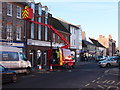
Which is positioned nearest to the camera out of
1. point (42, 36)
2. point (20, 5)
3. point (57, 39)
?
point (20, 5)

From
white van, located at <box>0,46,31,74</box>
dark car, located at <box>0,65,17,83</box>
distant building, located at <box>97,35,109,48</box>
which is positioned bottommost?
dark car, located at <box>0,65,17,83</box>

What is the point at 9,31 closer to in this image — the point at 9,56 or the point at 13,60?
the point at 13,60

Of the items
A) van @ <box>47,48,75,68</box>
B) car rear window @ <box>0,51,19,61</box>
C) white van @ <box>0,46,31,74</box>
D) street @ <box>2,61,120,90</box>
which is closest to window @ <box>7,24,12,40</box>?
van @ <box>47,48,75,68</box>

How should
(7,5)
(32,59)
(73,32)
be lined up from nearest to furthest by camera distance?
(7,5) < (32,59) < (73,32)

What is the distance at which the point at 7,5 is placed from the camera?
101 ft

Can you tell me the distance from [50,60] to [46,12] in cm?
A: 1345

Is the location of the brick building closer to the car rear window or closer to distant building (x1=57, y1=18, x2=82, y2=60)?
the car rear window

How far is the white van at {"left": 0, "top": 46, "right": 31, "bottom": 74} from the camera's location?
19.6m

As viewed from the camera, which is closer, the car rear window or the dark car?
the dark car

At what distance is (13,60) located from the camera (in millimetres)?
20688

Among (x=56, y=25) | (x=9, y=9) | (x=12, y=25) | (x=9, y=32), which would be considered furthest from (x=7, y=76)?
(x=56, y=25)

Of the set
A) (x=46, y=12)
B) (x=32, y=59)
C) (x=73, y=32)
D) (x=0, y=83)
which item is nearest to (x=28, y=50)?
(x=32, y=59)

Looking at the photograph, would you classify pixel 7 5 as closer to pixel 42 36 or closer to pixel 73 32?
pixel 42 36

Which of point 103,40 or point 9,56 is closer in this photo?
point 9,56
